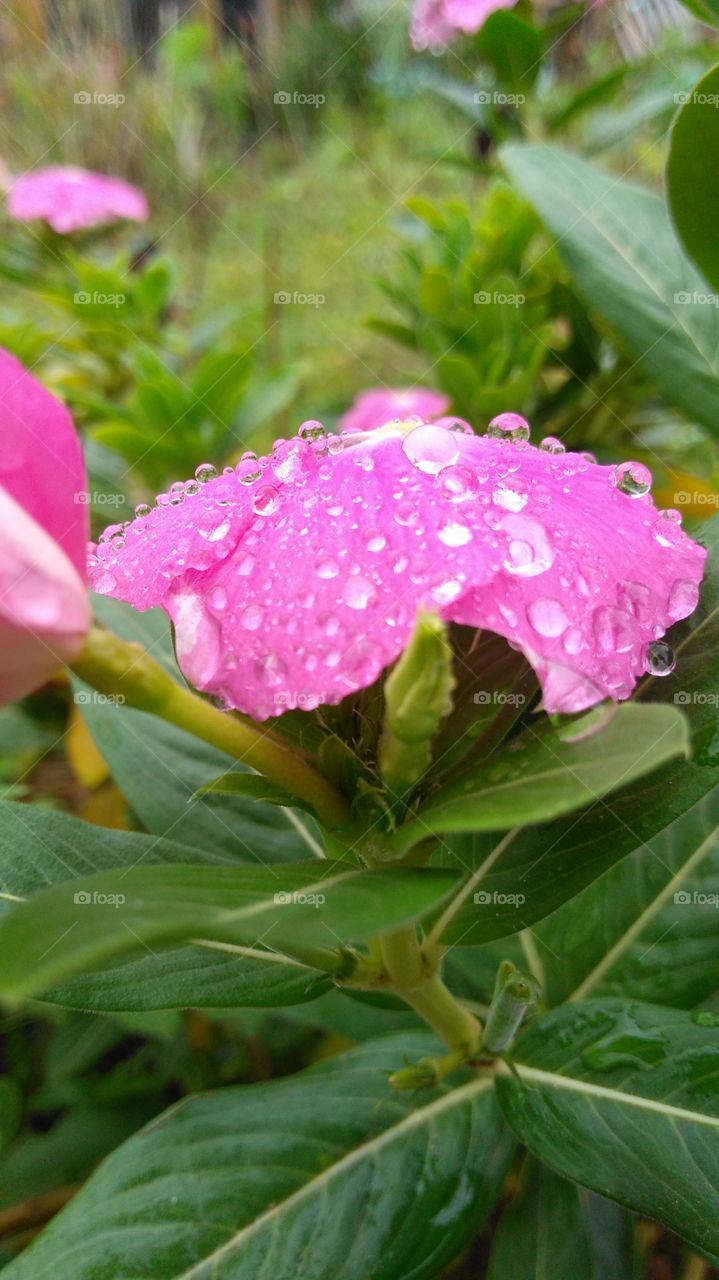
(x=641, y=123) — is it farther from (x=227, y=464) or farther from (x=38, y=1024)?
(x=38, y=1024)

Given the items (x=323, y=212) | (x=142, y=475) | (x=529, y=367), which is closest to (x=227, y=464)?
(x=142, y=475)

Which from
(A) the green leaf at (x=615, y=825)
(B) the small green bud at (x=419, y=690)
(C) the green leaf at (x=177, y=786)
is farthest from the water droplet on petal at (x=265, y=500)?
(C) the green leaf at (x=177, y=786)
